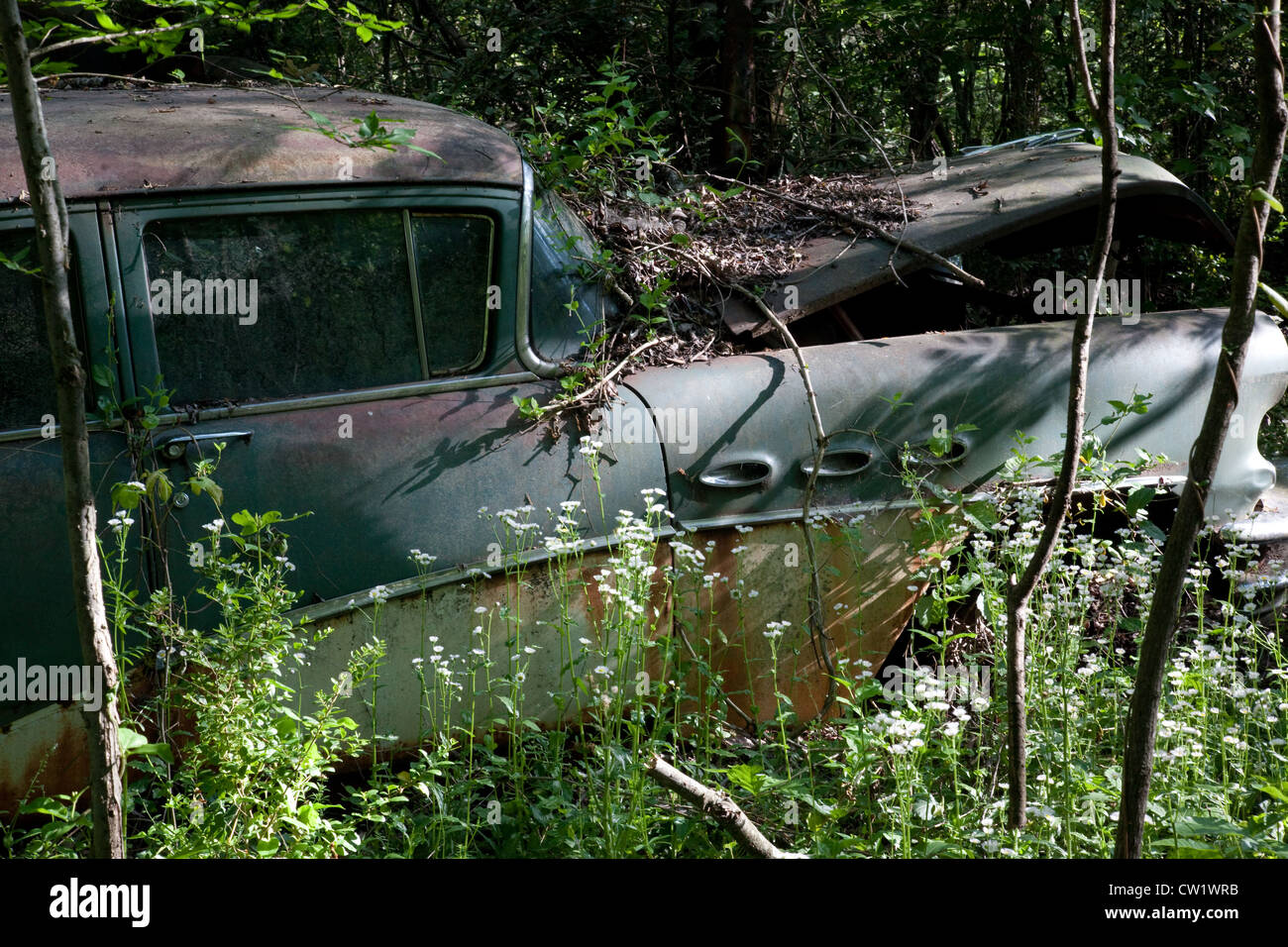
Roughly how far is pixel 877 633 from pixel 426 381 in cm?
154

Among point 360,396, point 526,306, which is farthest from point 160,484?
point 526,306

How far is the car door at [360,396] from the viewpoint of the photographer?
2805 millimetres

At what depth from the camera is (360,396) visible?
2973 mm

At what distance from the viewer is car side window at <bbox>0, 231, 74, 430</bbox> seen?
2658 mm

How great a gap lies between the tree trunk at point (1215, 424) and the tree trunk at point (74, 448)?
183 centimetres

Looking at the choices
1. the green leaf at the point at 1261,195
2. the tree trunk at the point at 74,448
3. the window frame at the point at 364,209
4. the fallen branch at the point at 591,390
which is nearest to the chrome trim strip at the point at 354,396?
the window frame at the point at 364,209

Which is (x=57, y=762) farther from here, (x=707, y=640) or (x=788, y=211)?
(x=788, y=211)

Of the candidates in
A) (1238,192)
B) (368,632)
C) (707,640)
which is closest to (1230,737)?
(707,640)

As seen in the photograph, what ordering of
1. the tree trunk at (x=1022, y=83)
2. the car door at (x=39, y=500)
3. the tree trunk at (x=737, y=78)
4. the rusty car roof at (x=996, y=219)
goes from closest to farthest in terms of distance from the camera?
the car door at (x=39, y=500), the rusty car roof at (x=996, y=219), the tree trunk at (x=737, y=78), the tree trunk at (x=1022, y=83)

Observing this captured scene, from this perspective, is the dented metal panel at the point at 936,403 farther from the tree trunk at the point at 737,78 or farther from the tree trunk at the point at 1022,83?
Result: the tree trunk at the point at 1022,83

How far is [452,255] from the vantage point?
3109 mm

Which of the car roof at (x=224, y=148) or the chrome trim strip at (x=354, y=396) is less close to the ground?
the car roof at (x=224, y=148)

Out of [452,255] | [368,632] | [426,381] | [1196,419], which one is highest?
[452,255]

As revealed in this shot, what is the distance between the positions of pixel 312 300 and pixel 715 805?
1669mm
